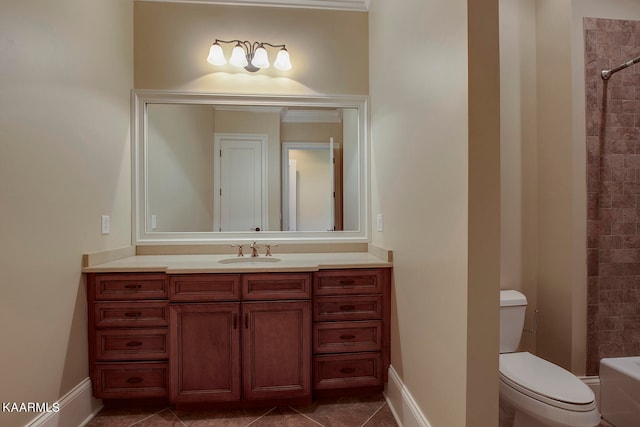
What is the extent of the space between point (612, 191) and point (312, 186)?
1.97 meters

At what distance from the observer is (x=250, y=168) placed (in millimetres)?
2482

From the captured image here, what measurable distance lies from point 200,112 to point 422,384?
2.35 meters

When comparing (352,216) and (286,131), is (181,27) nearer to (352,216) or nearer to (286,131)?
(286,131)

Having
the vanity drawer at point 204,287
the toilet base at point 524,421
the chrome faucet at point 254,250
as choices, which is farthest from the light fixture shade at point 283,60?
the toilet base at point 524,421

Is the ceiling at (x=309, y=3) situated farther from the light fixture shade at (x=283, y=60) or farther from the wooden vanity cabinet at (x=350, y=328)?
the wooden vanity cabinet at (x=350, y=328)

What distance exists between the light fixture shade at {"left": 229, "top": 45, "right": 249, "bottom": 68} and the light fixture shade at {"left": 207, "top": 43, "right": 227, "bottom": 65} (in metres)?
0.08

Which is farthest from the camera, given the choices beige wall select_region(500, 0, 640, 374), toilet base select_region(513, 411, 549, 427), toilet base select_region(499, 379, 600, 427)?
beige wall select_region(500, 0, 640, 374)

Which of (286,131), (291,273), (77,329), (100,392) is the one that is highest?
(286,131)

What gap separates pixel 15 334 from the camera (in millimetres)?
1304

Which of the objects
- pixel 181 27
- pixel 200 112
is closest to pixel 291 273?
pixel 200 112

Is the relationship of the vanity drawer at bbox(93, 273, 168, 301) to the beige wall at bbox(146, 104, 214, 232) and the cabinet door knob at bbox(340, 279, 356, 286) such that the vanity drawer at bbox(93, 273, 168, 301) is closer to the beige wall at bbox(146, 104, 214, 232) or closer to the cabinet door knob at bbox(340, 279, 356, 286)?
the beige wall at bbox(146, 104, 214, 232)

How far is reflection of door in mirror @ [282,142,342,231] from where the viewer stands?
2.49 meters

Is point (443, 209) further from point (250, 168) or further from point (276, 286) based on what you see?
point (250, 168)

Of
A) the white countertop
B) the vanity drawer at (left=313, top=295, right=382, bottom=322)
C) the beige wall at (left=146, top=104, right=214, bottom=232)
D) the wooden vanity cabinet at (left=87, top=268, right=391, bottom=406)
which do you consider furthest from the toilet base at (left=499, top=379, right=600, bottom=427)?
the beige wall at (left=146, top=104, right=214, bottom=232)
